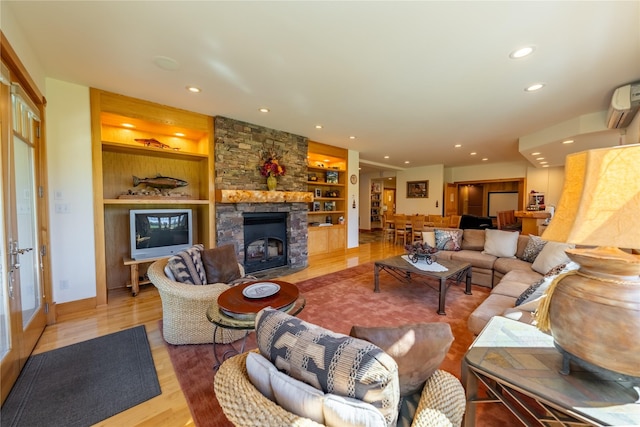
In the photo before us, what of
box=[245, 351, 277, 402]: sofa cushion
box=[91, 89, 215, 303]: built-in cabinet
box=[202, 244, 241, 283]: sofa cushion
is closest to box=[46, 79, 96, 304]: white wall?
box=[91, 89, 215, 303]: built-in cabinet

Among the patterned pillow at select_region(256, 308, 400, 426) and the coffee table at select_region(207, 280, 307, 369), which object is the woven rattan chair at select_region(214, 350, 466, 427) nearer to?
the patterned pillow at select_region(256, 308, 400, 426)

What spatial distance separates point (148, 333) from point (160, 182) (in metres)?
2.23

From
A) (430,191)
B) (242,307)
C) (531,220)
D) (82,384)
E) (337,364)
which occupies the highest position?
(430,191)

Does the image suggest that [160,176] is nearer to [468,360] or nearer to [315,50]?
[315,50]

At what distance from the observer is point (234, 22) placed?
73.0 inches

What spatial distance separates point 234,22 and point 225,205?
9.14ft

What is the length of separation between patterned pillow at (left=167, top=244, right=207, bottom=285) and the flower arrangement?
2235mm

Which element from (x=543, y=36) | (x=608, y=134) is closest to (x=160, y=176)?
(x=543, y=36)

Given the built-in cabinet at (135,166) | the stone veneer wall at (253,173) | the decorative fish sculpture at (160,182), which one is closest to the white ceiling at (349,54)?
the built-in cabinet at (135,166)

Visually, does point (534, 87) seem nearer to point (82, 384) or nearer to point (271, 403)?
point (271, 403)

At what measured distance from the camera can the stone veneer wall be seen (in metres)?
4.09

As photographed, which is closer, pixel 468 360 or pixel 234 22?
pixel 468 360

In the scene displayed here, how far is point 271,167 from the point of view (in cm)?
450

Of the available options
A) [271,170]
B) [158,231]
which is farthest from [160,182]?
[271,170]
